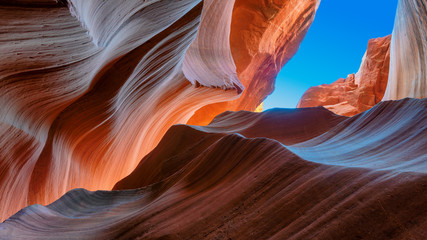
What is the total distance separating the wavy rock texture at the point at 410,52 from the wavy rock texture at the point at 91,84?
3049 millimetres

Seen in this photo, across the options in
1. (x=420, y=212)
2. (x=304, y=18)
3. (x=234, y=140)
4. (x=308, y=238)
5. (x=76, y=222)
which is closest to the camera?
(x=420, y=212)

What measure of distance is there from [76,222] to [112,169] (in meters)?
2.98

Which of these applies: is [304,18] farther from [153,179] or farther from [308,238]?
[308,238]

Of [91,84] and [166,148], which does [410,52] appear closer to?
[166,148]

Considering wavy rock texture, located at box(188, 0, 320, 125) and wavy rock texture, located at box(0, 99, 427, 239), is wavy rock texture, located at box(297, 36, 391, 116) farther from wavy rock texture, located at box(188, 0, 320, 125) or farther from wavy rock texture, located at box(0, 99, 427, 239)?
wavy rock texture, located at box(0, 99, 427, 239)

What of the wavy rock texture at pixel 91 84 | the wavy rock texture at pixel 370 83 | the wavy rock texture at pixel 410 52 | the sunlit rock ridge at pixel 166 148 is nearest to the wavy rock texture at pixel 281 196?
the sunlit rock ridge at pixel 166 148

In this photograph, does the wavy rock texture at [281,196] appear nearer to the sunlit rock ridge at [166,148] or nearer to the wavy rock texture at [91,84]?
the sunlit rock ridge at [166,148]

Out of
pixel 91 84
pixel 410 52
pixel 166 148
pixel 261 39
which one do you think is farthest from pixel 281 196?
pixel 261 39

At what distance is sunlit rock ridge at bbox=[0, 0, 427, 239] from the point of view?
136cm

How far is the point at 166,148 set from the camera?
363 centimetres

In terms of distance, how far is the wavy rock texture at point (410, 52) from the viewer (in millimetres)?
3621

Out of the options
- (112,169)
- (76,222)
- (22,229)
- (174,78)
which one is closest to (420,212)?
(76,222)

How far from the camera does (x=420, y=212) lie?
107 centimetres

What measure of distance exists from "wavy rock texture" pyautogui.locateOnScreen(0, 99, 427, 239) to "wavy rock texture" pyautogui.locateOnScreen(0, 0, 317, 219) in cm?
77
